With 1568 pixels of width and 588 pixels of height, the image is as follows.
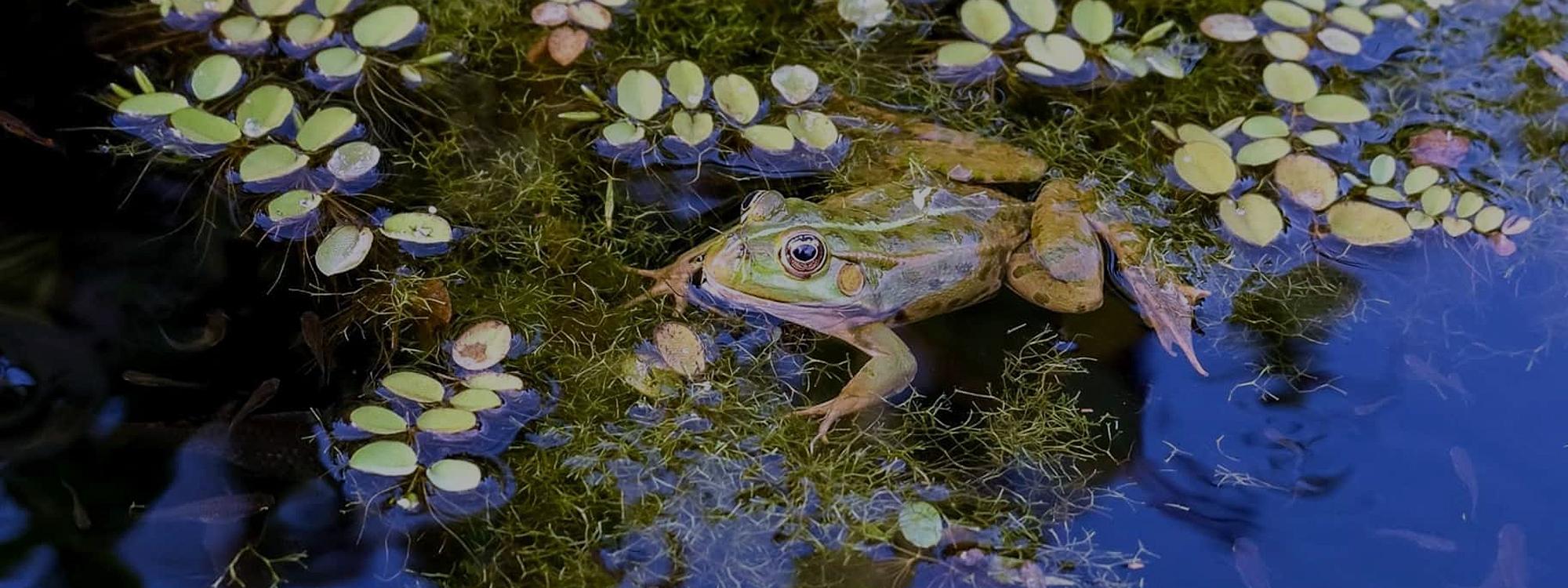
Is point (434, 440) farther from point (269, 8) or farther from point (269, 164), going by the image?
point (269, 8)

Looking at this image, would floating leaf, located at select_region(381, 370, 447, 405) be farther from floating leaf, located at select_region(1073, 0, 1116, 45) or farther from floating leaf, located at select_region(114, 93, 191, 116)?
floating leaf, located at select_region(1073, 0, 1116, 45)

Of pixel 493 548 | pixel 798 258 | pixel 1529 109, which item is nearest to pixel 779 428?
pixel 798 258

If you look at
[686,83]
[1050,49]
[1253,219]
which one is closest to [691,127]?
[686,83]

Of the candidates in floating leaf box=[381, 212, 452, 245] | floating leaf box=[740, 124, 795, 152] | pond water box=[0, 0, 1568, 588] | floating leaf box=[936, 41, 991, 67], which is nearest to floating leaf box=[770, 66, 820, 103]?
floating leaf box=[740, 124, 795, 152]

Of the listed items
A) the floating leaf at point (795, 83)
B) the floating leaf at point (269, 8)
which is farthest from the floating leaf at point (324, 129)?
the floating leaf at point (795, 83)

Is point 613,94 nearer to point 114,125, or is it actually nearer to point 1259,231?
point 114,125
